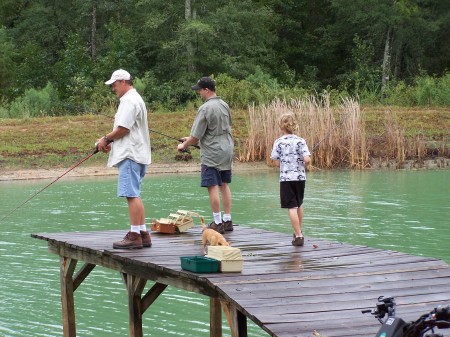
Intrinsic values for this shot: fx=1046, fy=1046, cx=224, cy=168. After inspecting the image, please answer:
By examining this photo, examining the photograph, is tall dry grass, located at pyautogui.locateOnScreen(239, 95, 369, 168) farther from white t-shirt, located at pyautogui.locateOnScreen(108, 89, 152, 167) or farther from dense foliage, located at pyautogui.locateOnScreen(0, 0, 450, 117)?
white t-shirt, located at pyautogui.locateOnScreen(108, 89, 152, 167)

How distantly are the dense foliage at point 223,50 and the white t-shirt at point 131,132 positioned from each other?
2446 cm

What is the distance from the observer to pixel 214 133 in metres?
9.48

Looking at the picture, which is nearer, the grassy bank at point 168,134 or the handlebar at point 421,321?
the handlebar at point 421,321

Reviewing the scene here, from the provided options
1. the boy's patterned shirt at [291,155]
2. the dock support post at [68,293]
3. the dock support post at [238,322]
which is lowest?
the dock support post at [68,293]

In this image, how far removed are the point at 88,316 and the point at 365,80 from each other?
32.3 m

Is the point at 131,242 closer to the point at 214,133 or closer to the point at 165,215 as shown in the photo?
the point at 214,133

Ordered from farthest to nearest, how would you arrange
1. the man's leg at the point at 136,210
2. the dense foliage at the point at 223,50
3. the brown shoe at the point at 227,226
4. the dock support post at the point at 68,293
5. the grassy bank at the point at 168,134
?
1. the dense foliage at the point at 223,50
2. the grassy bank at the point at 168,134
3. the brown shoe at the point at 227,226
4. the dock support post at the point at 68,293
5. the man's leg at the point at 136,210

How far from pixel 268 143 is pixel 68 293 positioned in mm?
17792

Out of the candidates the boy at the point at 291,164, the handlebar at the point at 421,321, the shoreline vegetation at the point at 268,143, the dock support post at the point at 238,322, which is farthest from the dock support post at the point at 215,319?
the shoreline vegetation at the point at 268,143

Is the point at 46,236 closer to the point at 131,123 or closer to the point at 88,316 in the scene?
the point at 88,316

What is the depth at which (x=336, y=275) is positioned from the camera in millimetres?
7281

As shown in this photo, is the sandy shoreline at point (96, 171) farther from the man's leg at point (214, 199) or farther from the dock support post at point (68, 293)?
the man's leg at point (214, 199)

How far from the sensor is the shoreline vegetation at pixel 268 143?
86.5 ft

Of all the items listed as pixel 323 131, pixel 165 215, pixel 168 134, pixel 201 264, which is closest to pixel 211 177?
pixel 201 264
